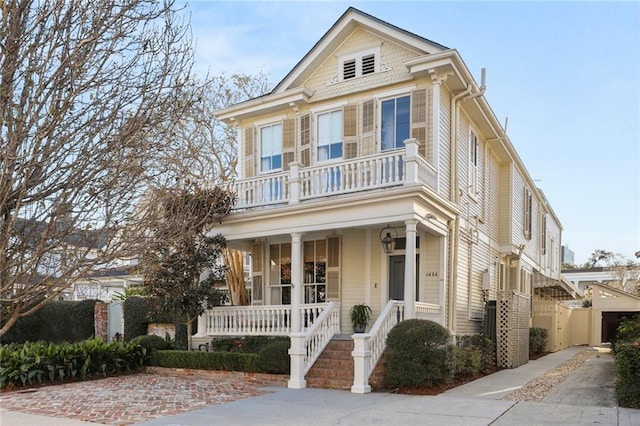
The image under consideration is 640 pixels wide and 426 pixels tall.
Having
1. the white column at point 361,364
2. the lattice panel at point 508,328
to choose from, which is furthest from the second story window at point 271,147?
the lattice panel at point 508,328

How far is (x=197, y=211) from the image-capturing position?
13883 millimetres

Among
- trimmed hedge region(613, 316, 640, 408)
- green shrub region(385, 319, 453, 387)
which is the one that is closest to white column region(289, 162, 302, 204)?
green shrub region(385, 319, 453, 387)

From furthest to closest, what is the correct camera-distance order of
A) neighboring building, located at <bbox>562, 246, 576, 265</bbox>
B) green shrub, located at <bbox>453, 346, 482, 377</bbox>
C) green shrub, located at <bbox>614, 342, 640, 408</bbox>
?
1. neighboring building, located at <bbox>562, 246, 576, 265</bbox>
2. green shrub, located at <bbox>453, 346, 482, 377</bbox>
3. green shrub, located at <bbox>614, 342, 640, 408</bbox>

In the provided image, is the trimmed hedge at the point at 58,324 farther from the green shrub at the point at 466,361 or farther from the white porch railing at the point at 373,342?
the green shrub at the point at 466,361

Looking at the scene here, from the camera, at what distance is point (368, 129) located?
14984 millimetres

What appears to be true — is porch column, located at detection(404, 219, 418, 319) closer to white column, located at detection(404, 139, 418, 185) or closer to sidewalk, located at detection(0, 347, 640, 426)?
white column, located at detection(404, 139, 418, 185)

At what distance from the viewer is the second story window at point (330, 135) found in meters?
15.6

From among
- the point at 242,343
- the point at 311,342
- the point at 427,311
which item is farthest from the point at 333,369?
the point at 242,343

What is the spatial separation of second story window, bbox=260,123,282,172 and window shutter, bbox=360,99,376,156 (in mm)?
2980

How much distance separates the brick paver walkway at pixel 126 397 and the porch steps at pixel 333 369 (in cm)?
135

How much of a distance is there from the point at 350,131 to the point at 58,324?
44.6 ft

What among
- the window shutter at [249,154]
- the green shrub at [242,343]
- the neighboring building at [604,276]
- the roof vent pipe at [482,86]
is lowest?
the neighboring building at [604,276]

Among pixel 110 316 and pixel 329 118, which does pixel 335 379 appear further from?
pixel 110 316

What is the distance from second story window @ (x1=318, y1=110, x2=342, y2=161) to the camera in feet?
51.3
